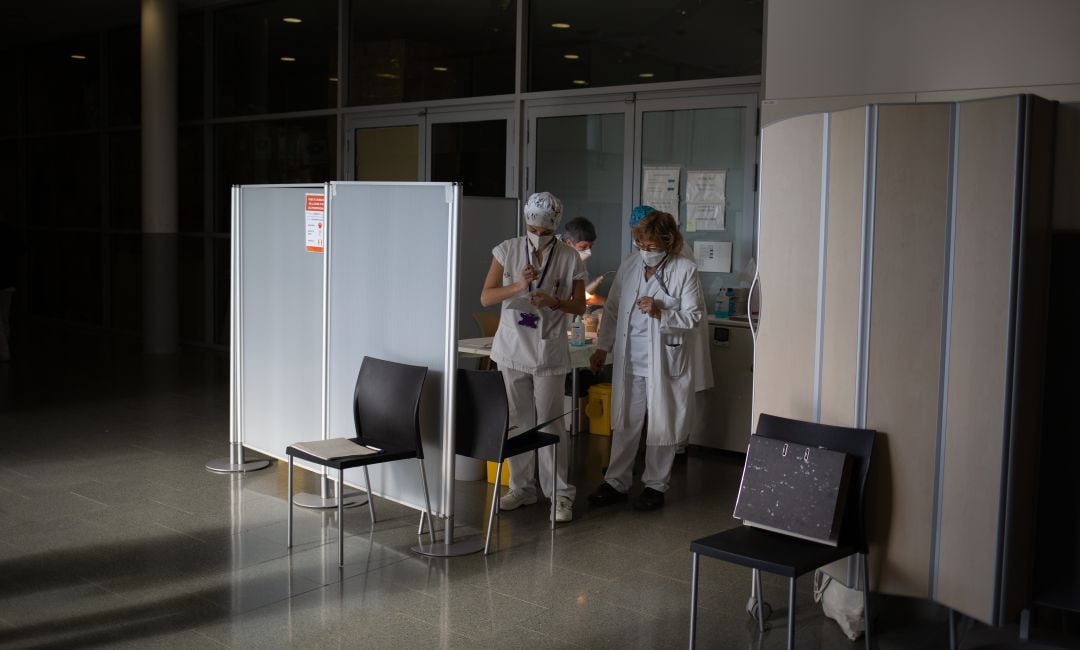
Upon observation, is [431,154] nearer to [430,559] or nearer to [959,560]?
[430,559]

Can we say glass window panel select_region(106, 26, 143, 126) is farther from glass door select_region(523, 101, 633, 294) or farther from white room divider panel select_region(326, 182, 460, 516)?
white room divider panel select_region(326, 182, 460, 516)

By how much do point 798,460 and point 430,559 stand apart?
1.85 m

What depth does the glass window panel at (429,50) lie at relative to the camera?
8.46 metres

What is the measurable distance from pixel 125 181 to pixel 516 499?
28.2 feet

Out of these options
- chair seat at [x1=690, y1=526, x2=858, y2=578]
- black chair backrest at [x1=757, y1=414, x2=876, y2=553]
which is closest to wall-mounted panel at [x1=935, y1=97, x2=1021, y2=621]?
black chair backrest at [x1=757, y1=414, x2=876, y2=553]

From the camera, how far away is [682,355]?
5.17 metres

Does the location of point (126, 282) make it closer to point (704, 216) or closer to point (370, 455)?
point (704, 216)

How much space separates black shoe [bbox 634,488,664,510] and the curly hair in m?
1.26

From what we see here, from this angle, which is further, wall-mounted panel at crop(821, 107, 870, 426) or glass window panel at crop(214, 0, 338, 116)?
glass window panel at crop(214, 0, 338, 116)

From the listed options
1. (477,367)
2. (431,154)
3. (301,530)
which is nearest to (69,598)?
(301,530)

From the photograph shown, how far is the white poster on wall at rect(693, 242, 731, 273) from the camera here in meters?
7.05

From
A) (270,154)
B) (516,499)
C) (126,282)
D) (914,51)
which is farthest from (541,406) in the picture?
(126,282)

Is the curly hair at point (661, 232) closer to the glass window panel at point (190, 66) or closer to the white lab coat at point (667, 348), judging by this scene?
the white lab coat at point (667, 348)

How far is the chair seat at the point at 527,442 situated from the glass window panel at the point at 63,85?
31.2 feet
